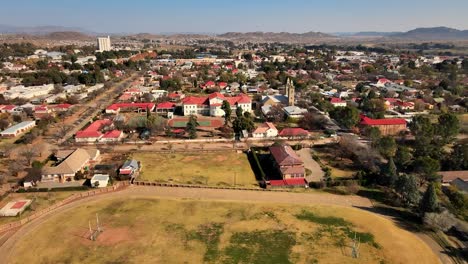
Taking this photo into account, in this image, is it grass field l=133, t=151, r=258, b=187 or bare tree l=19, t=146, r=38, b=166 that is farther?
bare tree l=19, t=146, r=38, b=166

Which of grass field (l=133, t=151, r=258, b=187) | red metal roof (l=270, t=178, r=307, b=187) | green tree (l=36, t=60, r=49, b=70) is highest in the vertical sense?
green tree (l=36, t=60, r=49, b=70)

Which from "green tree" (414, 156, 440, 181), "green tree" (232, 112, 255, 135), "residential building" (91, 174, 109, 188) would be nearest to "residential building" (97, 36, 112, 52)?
"green tree" (232, 112, 255, 135)

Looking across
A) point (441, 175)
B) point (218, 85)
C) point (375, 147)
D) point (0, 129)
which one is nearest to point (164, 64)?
point (218, 85)

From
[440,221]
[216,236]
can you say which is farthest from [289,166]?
[440,221]

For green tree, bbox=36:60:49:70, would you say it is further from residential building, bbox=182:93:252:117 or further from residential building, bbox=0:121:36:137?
residential building, bbox=182:93:252:117

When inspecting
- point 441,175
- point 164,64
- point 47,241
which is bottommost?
point 47,241

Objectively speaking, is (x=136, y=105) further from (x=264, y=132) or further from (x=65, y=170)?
(x=65, y=170)

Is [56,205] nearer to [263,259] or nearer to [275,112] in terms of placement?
[263,259]
